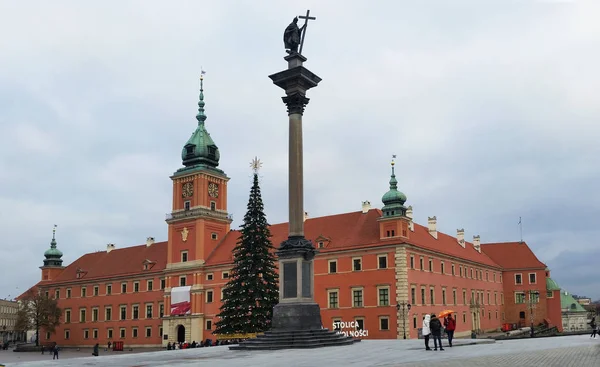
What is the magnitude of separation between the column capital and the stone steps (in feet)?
30.7

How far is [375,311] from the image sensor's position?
2263 inches

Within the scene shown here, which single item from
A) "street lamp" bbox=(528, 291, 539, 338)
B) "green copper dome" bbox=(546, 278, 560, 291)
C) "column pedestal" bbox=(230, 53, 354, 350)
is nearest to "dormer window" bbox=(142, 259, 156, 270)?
"street lamp" bbox=(528, 291, 539, 338)

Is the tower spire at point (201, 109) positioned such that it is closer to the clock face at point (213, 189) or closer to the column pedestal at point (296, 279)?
the clock face at point (213, 189)

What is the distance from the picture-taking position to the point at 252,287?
47.3 m

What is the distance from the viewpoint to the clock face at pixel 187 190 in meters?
74.3

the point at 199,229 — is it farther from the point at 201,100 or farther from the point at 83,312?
the point at 83,312

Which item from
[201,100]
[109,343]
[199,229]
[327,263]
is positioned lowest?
[109,343]

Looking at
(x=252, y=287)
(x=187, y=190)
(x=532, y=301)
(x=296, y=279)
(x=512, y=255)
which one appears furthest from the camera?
(x=512, y=255)

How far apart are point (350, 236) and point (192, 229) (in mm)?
20755

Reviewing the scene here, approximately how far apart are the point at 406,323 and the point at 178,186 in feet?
112

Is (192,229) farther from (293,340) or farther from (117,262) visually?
(293,340)

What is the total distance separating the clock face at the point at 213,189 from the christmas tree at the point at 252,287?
24.7 meters

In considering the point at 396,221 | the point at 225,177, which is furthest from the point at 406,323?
the point at 225,177

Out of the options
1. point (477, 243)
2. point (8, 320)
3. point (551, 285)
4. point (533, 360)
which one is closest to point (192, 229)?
point (477, 243)
